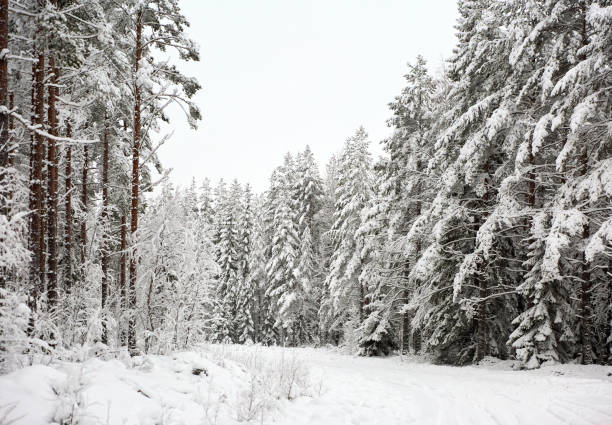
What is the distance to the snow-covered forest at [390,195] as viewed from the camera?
800 cm

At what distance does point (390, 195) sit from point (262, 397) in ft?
51.2

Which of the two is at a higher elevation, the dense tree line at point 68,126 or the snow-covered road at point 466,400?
the dense tree line at point 68,126

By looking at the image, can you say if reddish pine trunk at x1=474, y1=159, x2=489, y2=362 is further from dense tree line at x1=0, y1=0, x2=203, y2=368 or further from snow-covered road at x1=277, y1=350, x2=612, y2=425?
dense tree line at x1=0, y1=0, x2=203, y2=368

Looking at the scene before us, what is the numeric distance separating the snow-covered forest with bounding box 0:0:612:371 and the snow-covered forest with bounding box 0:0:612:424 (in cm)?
8

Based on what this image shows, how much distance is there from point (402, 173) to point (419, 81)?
5.01 m

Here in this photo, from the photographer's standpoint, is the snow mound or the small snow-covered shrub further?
the small snow-covered shrub

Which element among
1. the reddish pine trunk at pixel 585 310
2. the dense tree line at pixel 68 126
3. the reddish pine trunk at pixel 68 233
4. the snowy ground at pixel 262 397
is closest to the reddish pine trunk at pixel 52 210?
the dense tree line at pixel 68 126

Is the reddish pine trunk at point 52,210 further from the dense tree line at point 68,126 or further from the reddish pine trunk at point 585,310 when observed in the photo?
the reddish pine trunk at point 585,310

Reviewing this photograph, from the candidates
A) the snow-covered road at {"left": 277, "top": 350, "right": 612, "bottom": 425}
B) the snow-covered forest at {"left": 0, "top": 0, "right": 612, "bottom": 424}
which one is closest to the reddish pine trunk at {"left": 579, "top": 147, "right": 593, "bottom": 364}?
the snow-covered forest at {"left": 0, "top": 0, "right": 612, "bottom": 424}

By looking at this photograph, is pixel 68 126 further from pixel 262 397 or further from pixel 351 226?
pixel 351 226

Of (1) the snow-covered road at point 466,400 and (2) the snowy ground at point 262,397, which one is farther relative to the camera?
(1) the snow-covered road at point 466,400

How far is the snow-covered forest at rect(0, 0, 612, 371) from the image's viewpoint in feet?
26.2

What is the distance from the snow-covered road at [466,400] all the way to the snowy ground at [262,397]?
0.02 metres

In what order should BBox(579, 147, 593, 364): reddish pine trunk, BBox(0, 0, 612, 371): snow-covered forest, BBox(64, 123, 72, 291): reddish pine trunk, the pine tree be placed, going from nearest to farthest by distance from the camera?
BBox(0, 0, 612, 371): snow-covered forest → BBox(579, 147, 593, 364): reddish pine trunk → BBox(64, 123, 72, 291): reddish pine trunk → the pine tree
